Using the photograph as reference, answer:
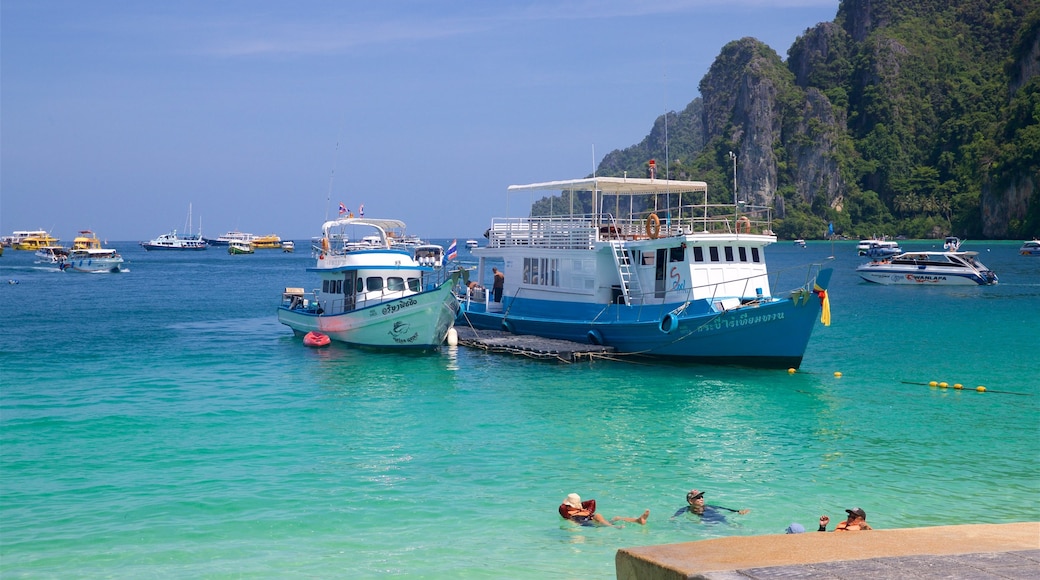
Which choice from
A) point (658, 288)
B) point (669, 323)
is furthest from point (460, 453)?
point (658, 288)

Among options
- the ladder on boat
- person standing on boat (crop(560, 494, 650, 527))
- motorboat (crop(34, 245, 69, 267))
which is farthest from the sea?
motorboat (crop(34, 245, 69, 267))

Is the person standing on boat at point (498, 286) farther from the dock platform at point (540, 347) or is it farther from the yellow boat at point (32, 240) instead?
the yellow boat at point (32, 240)

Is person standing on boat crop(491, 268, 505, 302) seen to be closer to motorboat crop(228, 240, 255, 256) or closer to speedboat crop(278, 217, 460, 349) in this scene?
speedboat crop(278, 217, 460, 349)

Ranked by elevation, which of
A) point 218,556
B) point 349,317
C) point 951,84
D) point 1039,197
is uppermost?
point 951,84

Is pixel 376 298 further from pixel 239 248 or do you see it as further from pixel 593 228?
pixel 239 248

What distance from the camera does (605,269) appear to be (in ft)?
91.6

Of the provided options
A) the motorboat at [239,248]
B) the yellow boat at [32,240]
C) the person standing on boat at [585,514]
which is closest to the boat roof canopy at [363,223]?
the person standing on boat at [585,514]

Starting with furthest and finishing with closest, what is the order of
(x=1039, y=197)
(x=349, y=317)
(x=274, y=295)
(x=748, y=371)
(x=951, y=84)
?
(x=951, y=84) → (x=1039, y=197) → (x=274, y=295) → (x=349, y=317) → (x=748, y=371)

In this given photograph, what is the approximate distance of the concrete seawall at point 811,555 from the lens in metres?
5.77

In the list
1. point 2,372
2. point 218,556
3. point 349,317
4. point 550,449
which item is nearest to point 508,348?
point 349,317

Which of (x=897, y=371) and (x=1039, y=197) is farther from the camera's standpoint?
(x=1039, y=197)

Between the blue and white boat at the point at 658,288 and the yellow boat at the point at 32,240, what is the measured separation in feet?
527

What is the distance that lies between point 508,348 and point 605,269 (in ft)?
12.5

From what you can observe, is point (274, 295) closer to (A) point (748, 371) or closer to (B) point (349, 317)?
(B) point (349, 317)
